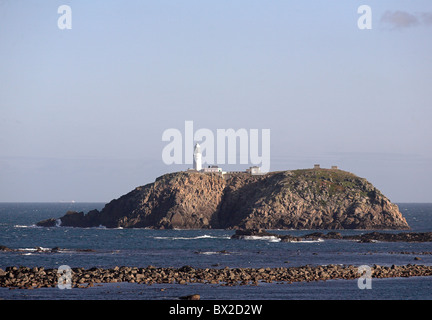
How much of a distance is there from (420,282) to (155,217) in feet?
336

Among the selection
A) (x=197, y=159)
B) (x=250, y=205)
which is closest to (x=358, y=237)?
(x=250, y=205)

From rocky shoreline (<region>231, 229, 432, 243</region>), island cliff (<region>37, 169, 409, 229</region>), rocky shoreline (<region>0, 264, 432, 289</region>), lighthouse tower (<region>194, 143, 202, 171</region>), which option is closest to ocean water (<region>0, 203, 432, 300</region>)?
rocky shoreline (<region>0, 264, 432, 289</region>)

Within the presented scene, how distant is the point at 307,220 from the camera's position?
163125mm

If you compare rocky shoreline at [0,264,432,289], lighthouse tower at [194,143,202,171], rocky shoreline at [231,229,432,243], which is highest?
lighthouse tower at [194,143,202,171]

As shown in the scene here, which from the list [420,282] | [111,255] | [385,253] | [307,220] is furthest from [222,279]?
[307,220]

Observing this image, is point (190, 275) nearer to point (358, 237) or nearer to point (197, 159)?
point (358, 237)

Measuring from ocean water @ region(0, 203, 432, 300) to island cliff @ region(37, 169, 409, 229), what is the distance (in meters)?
7.52

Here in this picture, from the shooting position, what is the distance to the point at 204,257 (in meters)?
94.5

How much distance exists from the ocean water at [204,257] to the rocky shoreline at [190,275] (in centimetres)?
216

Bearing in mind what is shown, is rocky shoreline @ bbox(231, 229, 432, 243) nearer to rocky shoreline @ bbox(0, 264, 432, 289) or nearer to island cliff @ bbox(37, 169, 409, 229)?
island cliff @ bbox(37, 169, 409, 229)

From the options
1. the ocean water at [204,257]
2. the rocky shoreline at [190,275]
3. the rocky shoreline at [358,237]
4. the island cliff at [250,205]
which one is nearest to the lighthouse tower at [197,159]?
the island cliff at [250,205]

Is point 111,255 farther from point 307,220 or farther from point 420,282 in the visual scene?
point 307,220

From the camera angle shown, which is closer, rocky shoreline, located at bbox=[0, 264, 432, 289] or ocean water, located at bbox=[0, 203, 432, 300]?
ocean water, located at bbox=[0, 203, 432, 300]

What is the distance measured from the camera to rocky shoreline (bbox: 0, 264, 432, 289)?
6496cm
